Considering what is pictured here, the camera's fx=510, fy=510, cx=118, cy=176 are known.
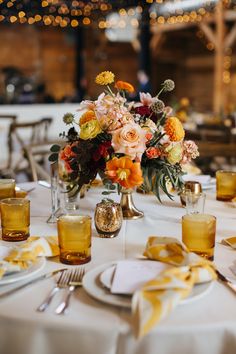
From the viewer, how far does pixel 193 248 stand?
1.52m

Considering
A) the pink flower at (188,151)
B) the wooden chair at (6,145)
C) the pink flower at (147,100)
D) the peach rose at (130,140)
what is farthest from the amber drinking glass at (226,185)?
the wooden chair at (6,145)

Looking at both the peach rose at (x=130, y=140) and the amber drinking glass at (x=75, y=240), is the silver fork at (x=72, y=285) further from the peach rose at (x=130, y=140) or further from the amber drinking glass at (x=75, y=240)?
the peach rose at (x=130, y=140)

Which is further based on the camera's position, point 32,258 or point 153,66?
point 153,66

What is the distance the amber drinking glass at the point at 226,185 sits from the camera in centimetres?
223

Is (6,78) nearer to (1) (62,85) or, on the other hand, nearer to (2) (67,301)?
(1) (62,85)

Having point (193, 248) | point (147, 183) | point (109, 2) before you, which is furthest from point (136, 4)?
point (193, 248)

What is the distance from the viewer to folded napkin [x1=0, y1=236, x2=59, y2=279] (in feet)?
4.29

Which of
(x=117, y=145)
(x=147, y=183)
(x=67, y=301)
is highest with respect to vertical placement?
(x=117, y=145)

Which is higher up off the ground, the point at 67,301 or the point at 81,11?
the point at 81,11

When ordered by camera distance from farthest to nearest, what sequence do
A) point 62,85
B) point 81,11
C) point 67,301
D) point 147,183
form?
point 62,85 → point 81,11 → point 147,183 → point 67,301

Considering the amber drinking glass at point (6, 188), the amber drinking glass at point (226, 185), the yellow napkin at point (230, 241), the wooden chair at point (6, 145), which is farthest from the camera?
the wooden chair at point (6, 145)

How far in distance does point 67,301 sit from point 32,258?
0.85ft

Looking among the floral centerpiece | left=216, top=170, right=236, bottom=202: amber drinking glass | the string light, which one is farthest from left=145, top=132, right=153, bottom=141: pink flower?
the string light

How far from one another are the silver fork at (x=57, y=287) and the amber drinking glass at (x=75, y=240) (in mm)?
94
